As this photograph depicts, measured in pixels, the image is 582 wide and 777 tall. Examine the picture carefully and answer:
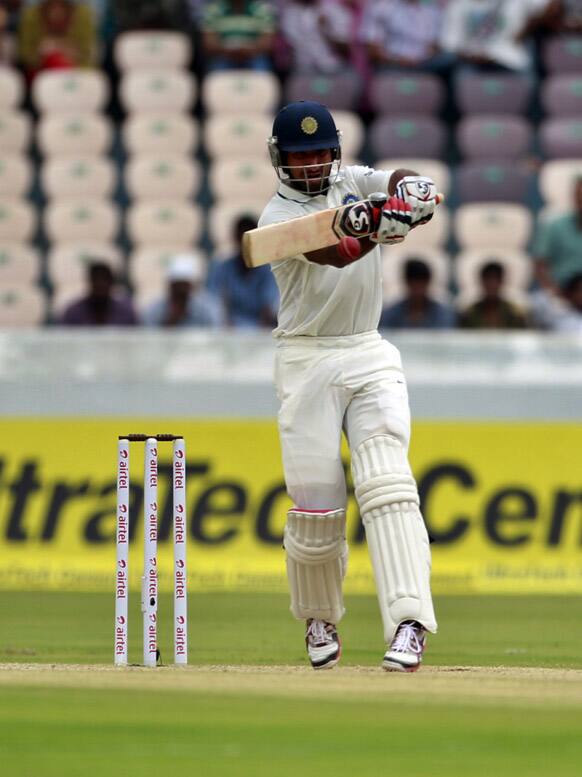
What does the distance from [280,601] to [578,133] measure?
5.61 meters

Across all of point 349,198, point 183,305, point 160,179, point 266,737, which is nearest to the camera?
point 266,737

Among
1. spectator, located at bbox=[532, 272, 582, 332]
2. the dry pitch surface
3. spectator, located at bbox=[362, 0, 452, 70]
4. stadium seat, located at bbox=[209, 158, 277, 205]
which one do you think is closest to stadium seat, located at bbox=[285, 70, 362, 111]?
spectator, located at bbox=[362, 0, 452, 70]

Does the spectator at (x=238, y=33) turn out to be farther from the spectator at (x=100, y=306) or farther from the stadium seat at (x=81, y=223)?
the spectator at (x=100, y=306)

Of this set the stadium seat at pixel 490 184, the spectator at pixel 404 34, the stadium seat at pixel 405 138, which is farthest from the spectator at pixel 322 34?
the stadium seat at pixel 490 184

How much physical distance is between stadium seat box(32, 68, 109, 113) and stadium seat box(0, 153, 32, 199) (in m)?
0.52

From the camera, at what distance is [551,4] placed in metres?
14.5

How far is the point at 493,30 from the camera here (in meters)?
14.2

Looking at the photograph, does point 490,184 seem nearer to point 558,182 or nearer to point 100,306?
point 558,182

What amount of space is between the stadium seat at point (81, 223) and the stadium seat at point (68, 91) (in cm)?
91

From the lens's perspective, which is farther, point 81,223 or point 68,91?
point 68,91

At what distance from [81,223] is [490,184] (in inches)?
117

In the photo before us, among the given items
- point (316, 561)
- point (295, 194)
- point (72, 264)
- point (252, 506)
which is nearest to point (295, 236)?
point (295, 194)

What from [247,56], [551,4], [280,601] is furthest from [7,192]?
[280,601]

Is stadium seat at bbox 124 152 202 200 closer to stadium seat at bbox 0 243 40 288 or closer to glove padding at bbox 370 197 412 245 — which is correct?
stadium seat at bbox 0 243 40 288
